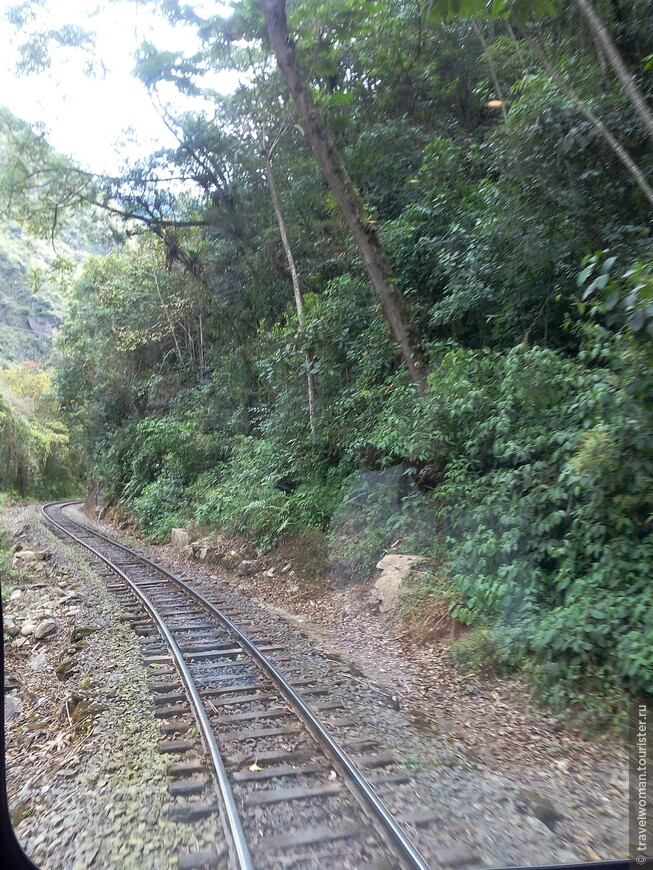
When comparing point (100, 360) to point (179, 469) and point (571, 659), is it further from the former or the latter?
point (571, 659)

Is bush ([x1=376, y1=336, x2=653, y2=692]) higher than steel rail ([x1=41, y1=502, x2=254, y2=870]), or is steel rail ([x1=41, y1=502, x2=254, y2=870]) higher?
bush ([x1=376, y1=336, x2=653, y2=692])

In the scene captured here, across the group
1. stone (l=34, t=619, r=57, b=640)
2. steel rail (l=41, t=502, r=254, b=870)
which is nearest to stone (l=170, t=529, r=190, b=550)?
steel rail (l=41, t=502, r=254, b=870)

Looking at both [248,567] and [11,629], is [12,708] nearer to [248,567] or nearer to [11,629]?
[11,629]

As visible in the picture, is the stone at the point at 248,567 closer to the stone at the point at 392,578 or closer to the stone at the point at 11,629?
the stone at the point at 392,578

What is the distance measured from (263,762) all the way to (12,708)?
3156 millimetres

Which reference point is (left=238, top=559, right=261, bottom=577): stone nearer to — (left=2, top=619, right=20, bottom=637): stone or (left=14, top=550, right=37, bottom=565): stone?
(left=2, top=619, right=20, bottom=637): stone

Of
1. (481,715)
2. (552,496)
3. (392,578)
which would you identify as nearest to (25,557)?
(392,578)

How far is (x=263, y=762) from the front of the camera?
4742 mm

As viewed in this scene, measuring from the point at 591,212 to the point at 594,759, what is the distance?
24.1 feet

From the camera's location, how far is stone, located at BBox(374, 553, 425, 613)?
868 cm

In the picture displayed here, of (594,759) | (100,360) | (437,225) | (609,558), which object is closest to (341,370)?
(437,225)

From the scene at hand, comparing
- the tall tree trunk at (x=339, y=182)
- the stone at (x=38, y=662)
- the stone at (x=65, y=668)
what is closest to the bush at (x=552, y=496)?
the tall tree trunk at (x=339, y=182)

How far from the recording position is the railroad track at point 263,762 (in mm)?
3588

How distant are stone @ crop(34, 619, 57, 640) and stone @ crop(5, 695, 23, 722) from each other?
2299 mm
